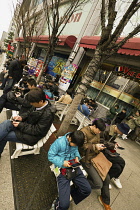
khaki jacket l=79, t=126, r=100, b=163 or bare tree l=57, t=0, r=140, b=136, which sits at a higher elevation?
bare tree l=57, t=0, r=140, b=136

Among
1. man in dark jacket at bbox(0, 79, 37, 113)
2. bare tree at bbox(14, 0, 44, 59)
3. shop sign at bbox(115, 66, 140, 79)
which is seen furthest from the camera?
bare tree at bbox(14, 0, 44, 59)

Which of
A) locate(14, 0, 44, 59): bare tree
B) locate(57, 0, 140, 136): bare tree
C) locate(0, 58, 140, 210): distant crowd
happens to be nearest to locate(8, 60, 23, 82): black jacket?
locate(0, 58, 140, 210): distant crowd

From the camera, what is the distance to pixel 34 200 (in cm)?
194

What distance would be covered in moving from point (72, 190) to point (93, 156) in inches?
30.2

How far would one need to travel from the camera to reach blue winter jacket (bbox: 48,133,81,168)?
192cm

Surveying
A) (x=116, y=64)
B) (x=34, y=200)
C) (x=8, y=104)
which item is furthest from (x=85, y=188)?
(x=116, y=64)

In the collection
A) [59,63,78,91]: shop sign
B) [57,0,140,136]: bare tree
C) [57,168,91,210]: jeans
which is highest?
[57,0,140,136]: bare tree

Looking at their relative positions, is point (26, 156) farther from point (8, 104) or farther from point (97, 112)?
point (97, 112)

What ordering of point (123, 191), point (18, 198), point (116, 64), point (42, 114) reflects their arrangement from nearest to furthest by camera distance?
point (18, 198) < point (42, 114) < point (123, 191) < point (116, 64)

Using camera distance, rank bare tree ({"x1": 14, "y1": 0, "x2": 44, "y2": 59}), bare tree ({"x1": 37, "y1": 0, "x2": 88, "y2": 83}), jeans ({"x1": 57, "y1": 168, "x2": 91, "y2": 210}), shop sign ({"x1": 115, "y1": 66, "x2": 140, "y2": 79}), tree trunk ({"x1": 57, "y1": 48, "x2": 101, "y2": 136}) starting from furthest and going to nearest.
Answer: bare tree ({"x1": 14, "y1": 0, "x2": 44, "y2": 59})
shop sign ({"x1": 115, "y1": 66, "x2": 140, "y2": 79})
bare tree ({"x1": 37, "y1": 0, "x2": 88, "y2": 83})
tree trunk ({"x1": 57, "y1": 48, "x2": 101, "y2": 136})
jeans ({"x1": 57, "y1": 168, "x2": 91, "y2": 210})

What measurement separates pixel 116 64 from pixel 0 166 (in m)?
7.39

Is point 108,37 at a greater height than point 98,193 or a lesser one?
greater

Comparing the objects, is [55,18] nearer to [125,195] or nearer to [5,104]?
[5,104]

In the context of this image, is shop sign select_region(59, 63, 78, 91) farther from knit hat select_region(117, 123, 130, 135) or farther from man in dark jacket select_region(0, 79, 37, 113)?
knit hat select_region(117, 123, 130, 135)
